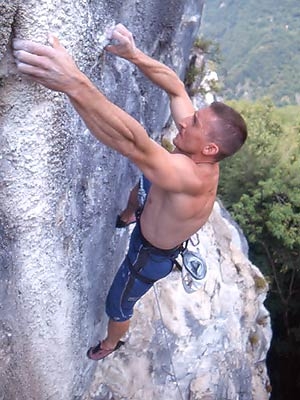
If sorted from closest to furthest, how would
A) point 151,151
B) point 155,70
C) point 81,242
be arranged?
1. point 151,151
2. point 155,70
3. point 81,242

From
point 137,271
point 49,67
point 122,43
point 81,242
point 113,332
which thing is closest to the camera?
point 49,67

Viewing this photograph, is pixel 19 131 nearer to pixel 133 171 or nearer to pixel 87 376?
pixel 133 171

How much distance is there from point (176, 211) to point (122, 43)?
0.98 m

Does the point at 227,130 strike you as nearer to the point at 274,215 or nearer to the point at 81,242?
the point at 81,242

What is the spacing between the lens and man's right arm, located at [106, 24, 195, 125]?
3.61 m

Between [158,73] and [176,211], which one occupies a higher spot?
[158,73]

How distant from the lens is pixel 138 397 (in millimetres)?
5516

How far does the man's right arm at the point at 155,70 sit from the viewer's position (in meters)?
3.61

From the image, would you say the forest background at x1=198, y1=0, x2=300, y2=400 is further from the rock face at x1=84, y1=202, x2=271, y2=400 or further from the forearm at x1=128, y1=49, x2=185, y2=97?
the forearm at x1=128, y1=49, x2=185, y2=97

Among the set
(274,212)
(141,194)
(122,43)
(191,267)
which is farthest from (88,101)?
(274,212)

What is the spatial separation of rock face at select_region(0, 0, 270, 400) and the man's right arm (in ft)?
0.33

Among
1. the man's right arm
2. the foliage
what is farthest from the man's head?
the foliage

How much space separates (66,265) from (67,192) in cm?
50

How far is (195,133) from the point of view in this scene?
3.43 m
